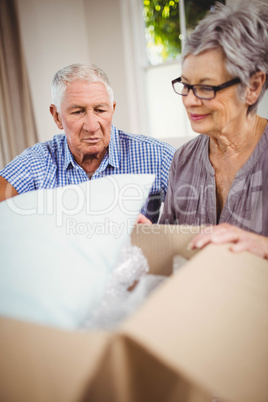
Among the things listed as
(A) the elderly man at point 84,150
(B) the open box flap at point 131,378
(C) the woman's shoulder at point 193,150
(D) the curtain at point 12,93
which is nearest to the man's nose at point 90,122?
(A) the elderly man at point 84,150

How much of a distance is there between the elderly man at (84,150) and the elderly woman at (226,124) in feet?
0.89

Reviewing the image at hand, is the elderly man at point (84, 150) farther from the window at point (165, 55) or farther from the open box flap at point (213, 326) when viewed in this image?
the window at point (165, 55)

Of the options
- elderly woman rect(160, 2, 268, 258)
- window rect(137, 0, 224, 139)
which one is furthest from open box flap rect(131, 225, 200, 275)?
window rect(137, 0, 224, 139)

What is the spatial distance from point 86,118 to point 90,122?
0.03 meters

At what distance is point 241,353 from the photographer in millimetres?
366

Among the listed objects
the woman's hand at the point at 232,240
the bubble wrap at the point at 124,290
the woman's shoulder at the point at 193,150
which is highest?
the woman's shoulder at the point at 193,150

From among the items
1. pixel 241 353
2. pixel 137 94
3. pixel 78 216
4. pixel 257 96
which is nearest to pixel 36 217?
pixel 78 216

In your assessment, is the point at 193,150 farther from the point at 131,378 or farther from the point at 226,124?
the point at 131,378

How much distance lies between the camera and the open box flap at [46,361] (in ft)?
0.96

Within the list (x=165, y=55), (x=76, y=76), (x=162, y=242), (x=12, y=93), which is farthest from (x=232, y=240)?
(x=165, y=55)

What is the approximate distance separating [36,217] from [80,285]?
0.55ft

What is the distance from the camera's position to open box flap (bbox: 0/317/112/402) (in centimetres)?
29

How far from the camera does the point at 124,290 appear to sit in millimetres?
513

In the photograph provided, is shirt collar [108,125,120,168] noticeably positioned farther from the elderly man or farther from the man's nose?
the man's nose
